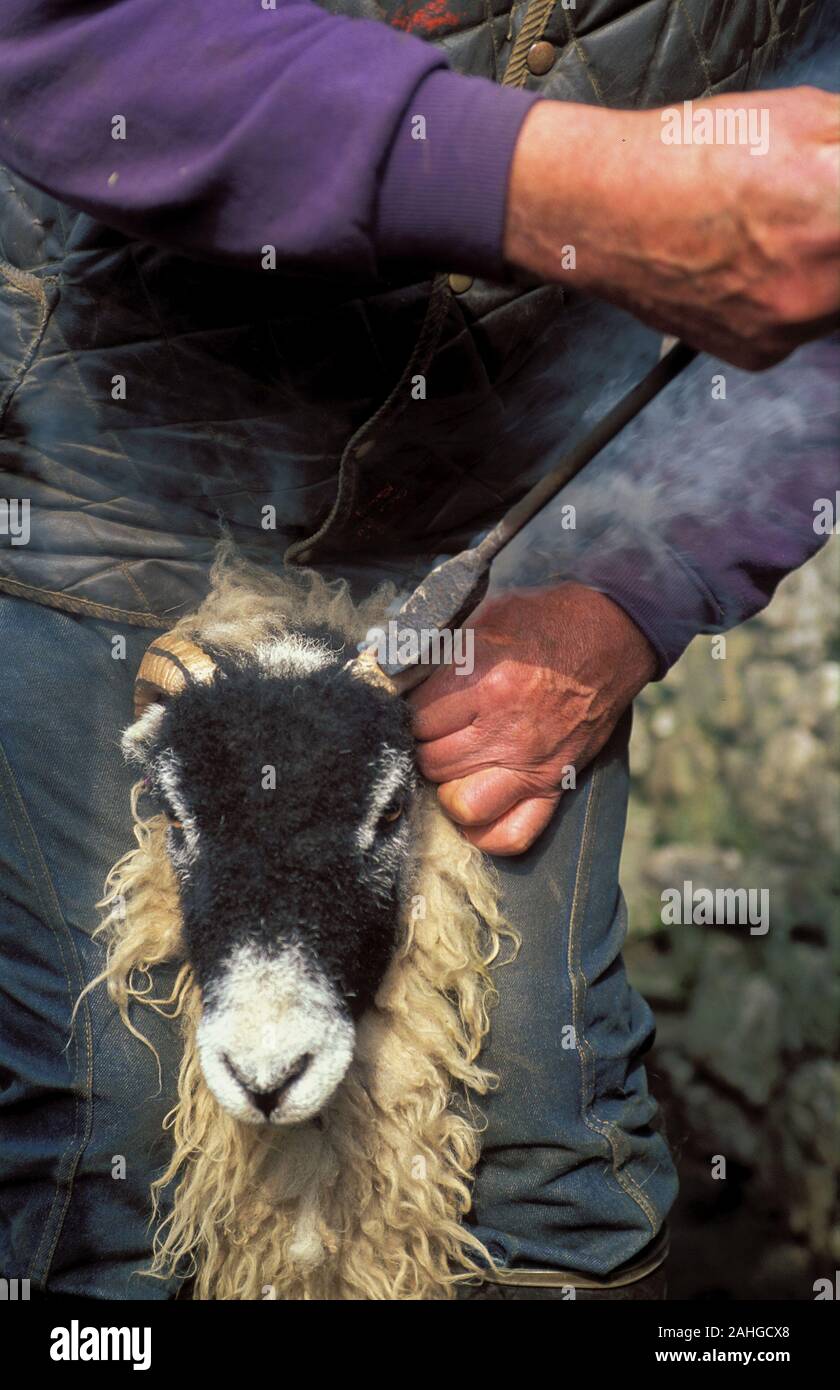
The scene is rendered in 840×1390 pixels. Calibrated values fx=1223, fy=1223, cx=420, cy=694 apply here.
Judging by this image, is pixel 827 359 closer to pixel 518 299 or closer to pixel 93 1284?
pixel 518 299

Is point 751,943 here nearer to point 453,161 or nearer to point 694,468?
point 694,468

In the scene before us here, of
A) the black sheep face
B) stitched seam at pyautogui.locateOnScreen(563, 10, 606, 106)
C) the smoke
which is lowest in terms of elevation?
the black sheep face

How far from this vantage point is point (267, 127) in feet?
2.75

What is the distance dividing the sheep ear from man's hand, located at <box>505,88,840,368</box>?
52 centimetres

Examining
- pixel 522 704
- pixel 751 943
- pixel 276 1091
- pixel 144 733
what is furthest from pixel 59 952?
pixel 751 943

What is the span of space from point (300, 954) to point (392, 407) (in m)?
0.49

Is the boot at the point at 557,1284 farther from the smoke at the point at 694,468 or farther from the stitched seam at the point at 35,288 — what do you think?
the stitched seam at the point at 35,288

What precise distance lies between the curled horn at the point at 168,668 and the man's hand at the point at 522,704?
7.8 inches

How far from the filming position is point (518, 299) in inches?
43.4

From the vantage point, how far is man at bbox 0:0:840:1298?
0.84m

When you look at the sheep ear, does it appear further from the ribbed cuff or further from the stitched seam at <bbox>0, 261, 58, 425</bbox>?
the ribbed cuff

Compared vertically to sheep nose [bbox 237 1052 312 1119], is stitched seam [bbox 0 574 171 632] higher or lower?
higher

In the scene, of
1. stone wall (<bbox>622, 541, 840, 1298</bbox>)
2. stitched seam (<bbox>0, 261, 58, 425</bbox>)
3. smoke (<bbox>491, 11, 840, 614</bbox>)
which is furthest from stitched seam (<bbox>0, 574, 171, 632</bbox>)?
stone wall (<bbox>622, 541, 840, 1298</bbox>)

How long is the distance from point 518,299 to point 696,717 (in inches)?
63.5
